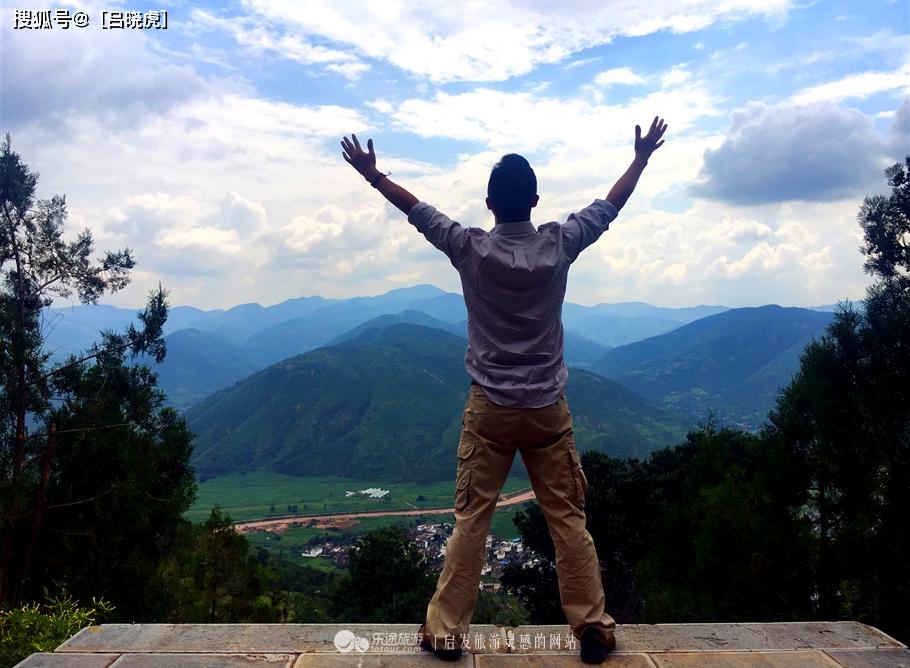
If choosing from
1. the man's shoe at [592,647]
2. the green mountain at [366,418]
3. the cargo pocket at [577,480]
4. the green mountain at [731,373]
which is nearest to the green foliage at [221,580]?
the man's shoe at [592,647]

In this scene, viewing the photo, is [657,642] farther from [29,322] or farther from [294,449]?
[294,449]

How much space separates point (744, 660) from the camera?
10.1 feet

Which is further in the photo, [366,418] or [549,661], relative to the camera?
[366,418]

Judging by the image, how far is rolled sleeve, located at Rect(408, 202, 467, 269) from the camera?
9.95ft

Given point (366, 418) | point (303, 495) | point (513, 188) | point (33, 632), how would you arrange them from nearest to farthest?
1. point (513, 188)
2. point (33, 632)
3. point (303, 495)
4. point (366, 418)

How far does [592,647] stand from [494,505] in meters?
0.83

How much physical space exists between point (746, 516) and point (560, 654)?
33.8ft

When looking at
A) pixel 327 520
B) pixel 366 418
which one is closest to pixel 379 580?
pixel 327 520

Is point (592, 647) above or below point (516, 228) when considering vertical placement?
below

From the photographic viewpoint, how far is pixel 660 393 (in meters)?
171

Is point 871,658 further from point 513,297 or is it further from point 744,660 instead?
point 513,297

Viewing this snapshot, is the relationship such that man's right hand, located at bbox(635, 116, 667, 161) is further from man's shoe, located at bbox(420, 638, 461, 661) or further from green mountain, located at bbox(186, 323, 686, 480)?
green mountain, located at bbox(186, 323, 686, 480)

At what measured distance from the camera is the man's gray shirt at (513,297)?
297 centimetres

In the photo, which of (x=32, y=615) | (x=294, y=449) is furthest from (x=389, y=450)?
(x=32, y=615)
